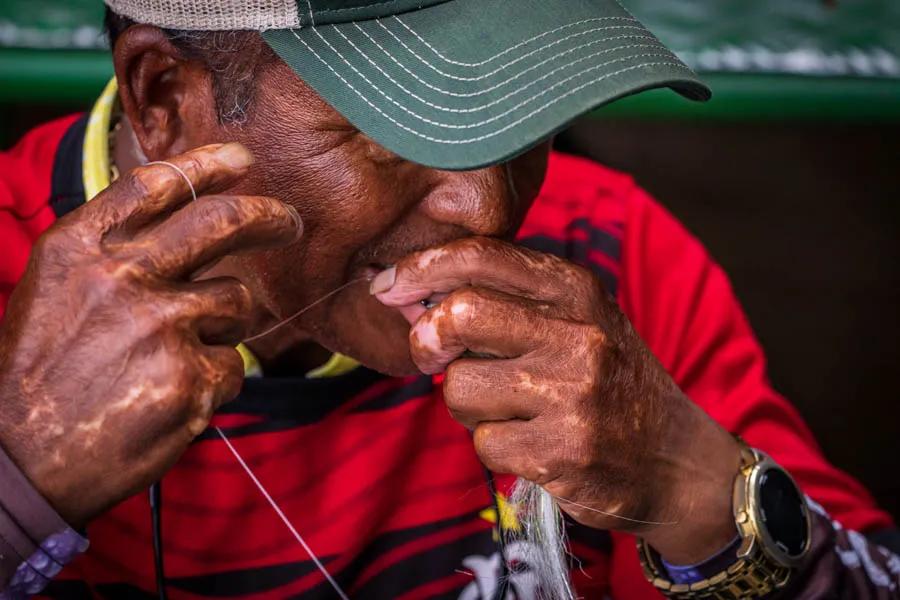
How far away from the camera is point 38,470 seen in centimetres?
115

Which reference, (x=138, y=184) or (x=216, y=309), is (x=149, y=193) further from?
(x=216, y=309)

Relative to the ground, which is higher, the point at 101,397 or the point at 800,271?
the point at 101,397

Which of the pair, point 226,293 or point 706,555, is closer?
point 226,293

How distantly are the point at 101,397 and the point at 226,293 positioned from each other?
18 cm

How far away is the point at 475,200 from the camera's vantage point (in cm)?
138

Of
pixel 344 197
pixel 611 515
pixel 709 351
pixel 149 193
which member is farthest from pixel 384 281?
pixel 709 351

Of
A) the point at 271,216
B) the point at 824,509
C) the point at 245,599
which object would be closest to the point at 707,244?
the point at 824,509

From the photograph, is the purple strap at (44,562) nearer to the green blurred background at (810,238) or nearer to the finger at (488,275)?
the finger at (488,275)

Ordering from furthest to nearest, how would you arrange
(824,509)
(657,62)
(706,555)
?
(824,509) < (706,555) < (657,62)

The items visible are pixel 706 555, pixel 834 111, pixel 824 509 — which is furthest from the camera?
pixel 834 111

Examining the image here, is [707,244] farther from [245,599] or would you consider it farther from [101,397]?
[101,397]

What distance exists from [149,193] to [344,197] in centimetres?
32

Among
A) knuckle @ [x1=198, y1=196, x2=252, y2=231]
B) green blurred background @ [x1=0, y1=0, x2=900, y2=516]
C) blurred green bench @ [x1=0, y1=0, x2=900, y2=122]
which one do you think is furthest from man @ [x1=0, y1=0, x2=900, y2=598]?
green blurred background @ [x1=0, y1=0, x2=900, y2=516]

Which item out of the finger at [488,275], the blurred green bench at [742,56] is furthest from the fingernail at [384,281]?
the blurred green bench at [742,56]
